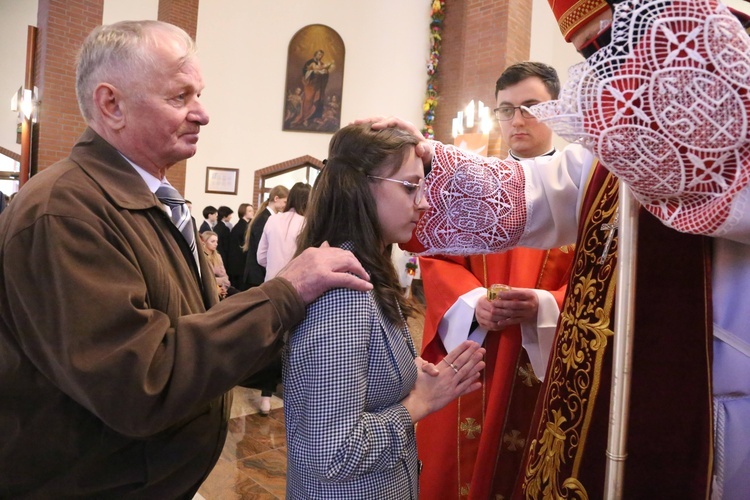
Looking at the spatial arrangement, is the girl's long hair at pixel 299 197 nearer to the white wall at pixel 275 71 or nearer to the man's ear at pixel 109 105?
the man's ear at pixel 109 105

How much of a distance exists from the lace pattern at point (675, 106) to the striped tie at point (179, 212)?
3.65ft

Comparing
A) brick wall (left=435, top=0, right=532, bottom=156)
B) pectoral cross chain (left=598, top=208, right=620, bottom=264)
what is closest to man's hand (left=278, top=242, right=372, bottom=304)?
pectoral cross chain (left=598, top=208, right=620, bottom=264)

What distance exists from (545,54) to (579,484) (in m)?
9.77

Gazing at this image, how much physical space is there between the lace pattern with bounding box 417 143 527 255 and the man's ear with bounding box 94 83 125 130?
0.81 metres

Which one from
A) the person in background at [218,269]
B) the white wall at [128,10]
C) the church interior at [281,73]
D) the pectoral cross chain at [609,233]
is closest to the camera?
the pectoral cross chain at [609,233]

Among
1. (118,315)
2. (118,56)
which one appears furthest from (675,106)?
(118,56)

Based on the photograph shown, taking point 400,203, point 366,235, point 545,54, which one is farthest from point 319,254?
point 545,54

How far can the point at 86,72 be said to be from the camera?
1.48 metres

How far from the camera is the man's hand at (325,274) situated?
1.26m

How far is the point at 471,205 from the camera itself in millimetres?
1518

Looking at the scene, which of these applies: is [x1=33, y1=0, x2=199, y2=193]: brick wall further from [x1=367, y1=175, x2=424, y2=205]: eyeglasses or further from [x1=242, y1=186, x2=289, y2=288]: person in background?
[x1=367, y1=175, x2=424, y2=205]: eyeglasses

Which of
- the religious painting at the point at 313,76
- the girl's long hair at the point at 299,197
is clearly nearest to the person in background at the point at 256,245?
the girl's long hair at the point at 299,197

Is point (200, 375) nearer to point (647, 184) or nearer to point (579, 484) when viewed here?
point (579, 484)

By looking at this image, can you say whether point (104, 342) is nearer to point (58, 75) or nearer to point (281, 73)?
point (58, 75)
